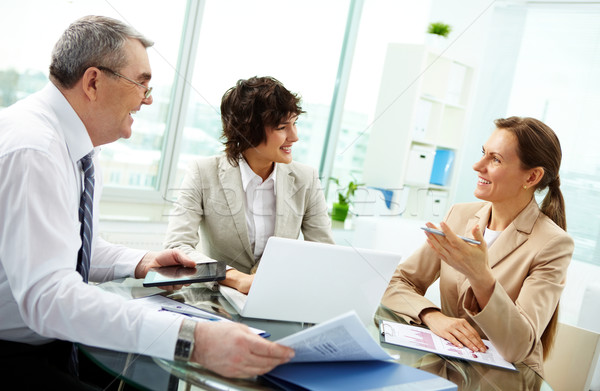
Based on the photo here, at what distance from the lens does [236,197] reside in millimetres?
1937

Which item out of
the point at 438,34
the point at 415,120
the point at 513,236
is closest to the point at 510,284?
the point at 513,236

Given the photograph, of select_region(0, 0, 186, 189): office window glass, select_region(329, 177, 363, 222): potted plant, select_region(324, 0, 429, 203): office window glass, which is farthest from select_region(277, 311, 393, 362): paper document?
select_region(324, 0, 429, 203): office window glass

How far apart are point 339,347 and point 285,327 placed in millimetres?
321

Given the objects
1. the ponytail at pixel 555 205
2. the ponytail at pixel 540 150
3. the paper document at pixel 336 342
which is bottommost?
the paper document at pixel 336 342

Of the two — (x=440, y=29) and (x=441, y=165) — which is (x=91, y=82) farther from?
(x=441, y=165)

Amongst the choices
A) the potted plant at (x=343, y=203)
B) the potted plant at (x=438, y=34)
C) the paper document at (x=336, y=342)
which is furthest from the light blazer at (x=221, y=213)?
the potted plant at (x=438, y=34)

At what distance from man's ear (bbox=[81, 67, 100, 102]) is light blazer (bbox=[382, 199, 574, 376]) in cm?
97

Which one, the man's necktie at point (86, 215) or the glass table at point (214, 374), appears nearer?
the glass table at point (214, 374)

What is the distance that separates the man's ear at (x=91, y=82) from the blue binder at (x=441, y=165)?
361 centimetres

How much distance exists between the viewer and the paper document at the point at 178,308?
43.9 inches

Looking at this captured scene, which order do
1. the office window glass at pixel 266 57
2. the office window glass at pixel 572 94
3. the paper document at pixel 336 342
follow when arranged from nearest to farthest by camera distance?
the paper document at pixel 336 342, the office window glass at pixel 266 57, the office window glass at pixel 572 94

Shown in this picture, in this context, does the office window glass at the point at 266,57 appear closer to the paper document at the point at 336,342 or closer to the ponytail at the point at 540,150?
the ponytail at the point at 540,150

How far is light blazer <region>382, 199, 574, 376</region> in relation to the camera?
1350mm

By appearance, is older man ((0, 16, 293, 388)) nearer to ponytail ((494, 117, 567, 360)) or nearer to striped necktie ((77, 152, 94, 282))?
striped necktie ((77, 152, 94, 282))
